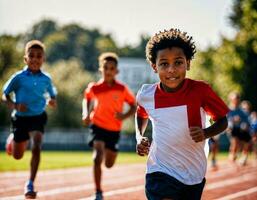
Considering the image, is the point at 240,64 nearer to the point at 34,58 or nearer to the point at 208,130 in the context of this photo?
the point at 34,58

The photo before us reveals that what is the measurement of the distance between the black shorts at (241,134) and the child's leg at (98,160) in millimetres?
9448

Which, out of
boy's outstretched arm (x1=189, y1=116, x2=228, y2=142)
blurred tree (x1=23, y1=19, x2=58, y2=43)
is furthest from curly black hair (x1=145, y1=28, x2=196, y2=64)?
blurred tree (x1=23, y1=19, x2=58, y2=43)

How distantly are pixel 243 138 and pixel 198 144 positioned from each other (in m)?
12.9

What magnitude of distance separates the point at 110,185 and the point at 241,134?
8.44 m

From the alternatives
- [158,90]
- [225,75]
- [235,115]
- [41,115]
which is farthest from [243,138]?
[225,75]

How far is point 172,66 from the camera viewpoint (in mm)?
4258

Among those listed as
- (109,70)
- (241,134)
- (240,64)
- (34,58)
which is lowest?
(241,134)

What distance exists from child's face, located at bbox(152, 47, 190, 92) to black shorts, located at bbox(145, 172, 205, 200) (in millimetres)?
807

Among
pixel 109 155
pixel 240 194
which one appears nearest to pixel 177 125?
pixel 109 155

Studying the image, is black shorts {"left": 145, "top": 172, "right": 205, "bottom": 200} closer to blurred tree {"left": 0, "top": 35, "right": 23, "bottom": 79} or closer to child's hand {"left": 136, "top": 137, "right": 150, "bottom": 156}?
child's hand {"left": 136, "top": 137, "right": 150, "bottom": 156}

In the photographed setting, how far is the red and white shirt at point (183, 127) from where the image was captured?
4.22m

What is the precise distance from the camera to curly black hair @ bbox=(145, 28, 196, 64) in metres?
4.41

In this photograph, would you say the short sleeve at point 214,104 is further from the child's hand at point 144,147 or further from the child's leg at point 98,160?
the child's leg at point 98,160

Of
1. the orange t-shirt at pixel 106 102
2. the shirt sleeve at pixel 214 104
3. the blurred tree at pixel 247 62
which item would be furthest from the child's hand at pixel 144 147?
the blurred tree at pixel 247 62
